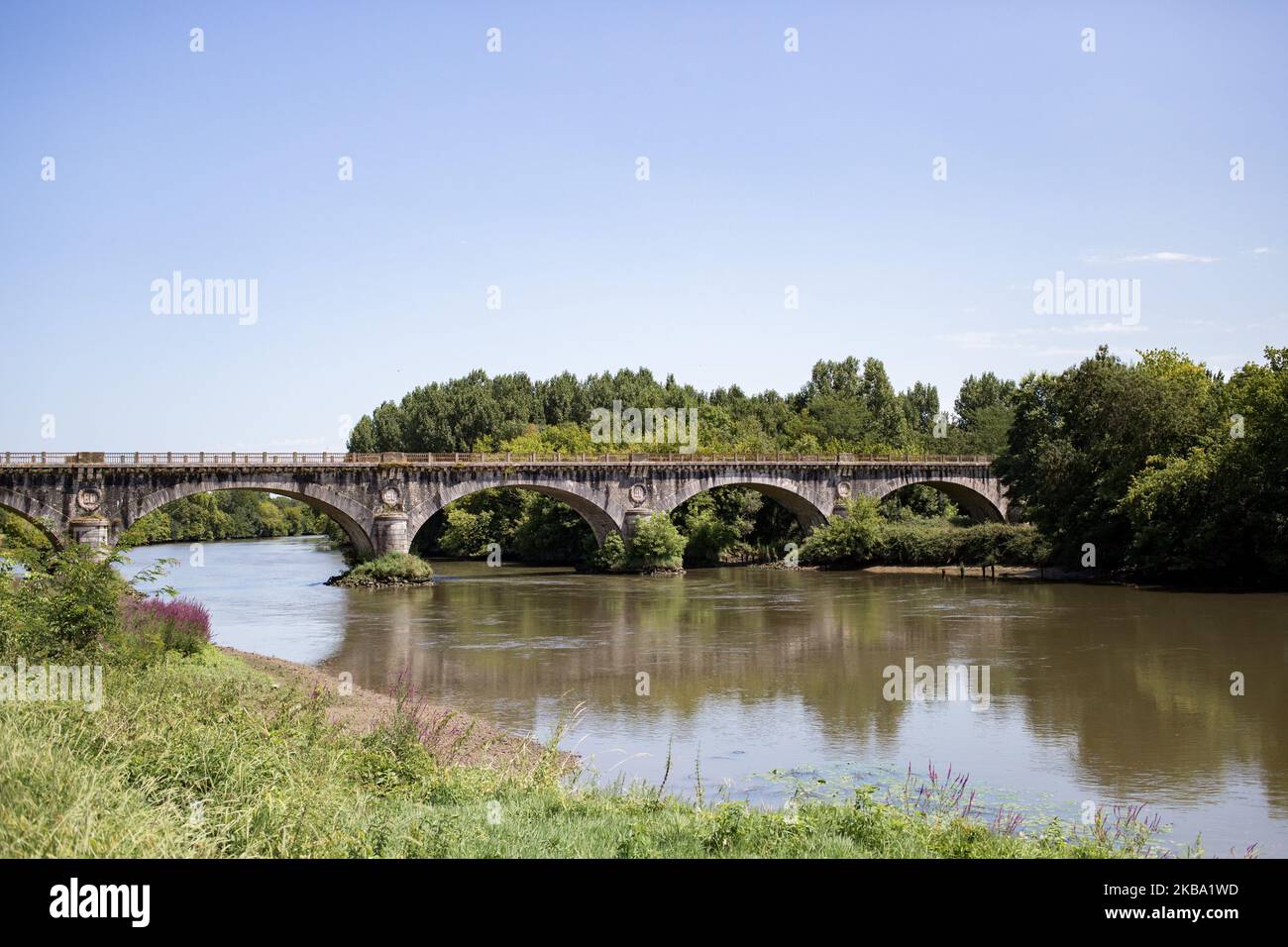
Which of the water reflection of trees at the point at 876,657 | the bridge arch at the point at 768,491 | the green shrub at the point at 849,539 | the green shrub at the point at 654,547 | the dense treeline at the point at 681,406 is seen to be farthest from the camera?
the dense treeline at the point at 681,406

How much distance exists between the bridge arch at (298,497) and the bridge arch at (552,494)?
2503 mm

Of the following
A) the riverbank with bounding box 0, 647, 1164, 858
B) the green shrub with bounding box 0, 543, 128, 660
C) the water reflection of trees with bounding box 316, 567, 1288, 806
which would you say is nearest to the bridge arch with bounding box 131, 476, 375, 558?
the water reflection of trees with bounding box 316, 567, 1288, 806

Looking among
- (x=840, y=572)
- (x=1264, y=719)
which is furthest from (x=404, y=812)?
(x=840, y=572)

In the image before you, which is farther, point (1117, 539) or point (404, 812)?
point (1117, 539)

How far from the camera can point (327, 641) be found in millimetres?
36844

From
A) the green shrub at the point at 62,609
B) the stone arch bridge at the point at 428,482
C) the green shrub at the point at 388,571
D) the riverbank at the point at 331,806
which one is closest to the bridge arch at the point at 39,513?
the stone arch bridge at the point at 428,482

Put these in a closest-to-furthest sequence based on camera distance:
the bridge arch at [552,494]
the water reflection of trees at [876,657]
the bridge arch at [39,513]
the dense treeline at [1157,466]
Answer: the water reflection of trees at [876,657], the dense treeline at [1157,466], the bridge arch at [39,513], the bridge arch at [552,494]

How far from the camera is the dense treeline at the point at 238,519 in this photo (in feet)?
359

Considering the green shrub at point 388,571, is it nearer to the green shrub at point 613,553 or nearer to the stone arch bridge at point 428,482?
the stone arch bridge at point 428,482

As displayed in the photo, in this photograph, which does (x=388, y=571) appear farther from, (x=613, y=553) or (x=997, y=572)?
(x=997, y=572)

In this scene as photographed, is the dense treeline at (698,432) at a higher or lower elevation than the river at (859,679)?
higher
